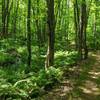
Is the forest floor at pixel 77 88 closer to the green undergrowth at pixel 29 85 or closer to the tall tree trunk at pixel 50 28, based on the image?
the green undergrowth at pixel 29 85

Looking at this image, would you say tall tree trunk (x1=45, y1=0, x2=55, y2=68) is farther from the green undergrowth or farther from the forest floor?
the forest floor

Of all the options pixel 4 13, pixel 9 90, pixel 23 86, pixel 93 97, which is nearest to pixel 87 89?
pixel 93 97

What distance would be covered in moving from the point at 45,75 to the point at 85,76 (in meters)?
3.27

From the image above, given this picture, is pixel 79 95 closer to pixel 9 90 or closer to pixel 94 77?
pixel 9 90

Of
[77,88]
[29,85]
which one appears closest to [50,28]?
[77,88]

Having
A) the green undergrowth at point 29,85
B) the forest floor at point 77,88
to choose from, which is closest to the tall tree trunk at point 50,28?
the green undergrowth at point 29,85

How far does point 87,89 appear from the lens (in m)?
12.2

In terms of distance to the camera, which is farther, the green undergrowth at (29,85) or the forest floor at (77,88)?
the forest floor at (77,88)

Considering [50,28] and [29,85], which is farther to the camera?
[50,28]

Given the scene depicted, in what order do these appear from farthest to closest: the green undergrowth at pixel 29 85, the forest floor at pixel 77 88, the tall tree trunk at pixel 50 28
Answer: the tall tree trunk at pixel 50 28, the forest floor at pixel 77 88, the green undergrowth at pixel 29 85

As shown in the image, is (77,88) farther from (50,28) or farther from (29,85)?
(50,28)

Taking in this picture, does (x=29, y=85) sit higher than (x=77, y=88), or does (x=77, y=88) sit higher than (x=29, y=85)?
(x=29, y=85)

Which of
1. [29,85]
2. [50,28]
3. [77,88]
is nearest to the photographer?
[29,85]

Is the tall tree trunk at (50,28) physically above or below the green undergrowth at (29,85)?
above
